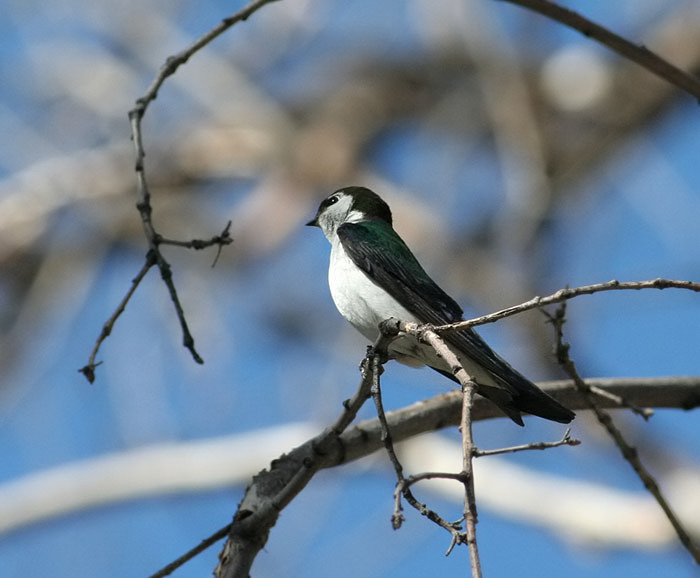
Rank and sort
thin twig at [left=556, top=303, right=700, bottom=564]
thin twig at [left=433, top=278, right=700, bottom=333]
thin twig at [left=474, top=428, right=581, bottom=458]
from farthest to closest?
thin twig at [left=556, top=303, right=700, bottom=564] → thin twig at [left=433, top=278, right=700, bottom=333] → thin twig at [left=474, top=428, right=581, bottom=458]

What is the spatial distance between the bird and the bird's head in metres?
0.14

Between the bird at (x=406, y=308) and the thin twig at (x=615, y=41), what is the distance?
3.39 feet

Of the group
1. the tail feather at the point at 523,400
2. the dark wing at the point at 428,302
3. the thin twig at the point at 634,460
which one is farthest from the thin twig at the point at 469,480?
the tail feather at the point at 523,400

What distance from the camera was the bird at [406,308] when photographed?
3195 millimetres

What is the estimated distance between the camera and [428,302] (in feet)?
11.8

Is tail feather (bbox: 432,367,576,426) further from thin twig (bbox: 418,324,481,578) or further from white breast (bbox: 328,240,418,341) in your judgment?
thin twig (bbox: 418,324,481,578)

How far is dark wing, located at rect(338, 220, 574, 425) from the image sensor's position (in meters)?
3.16

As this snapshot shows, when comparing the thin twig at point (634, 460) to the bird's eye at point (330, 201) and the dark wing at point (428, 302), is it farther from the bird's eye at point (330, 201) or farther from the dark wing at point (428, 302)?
the bird's eye at point (330, 201)

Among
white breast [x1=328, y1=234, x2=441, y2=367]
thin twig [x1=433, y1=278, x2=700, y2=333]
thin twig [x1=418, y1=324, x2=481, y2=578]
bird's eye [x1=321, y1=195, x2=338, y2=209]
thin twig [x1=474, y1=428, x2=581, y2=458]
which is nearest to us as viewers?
thin twig [x1=418, y1=324, x2=481, y2=578]

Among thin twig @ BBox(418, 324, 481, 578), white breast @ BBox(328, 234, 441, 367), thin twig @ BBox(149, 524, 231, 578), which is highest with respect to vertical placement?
white breast @ BBox(328, 234, 441, 367)

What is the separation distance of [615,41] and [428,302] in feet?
3.72

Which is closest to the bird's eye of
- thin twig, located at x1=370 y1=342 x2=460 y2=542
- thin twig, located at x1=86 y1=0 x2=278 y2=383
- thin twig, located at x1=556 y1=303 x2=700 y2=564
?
thin twig, located at x1=86 y1=0 x2=278 y2=383

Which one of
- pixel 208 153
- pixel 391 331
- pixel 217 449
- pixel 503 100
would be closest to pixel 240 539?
pixel 391 331

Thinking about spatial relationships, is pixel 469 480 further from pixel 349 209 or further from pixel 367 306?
pixel 349 209
